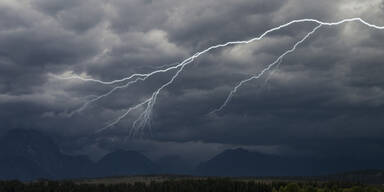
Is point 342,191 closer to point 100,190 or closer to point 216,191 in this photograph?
point 216,191

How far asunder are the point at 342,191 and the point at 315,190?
864 cm

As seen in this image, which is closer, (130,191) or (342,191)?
(342,191)

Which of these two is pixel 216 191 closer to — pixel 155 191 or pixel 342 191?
pixel 155 191

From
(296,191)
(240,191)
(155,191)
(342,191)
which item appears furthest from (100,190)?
(342,191)

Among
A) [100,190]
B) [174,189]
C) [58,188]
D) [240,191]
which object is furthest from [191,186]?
[58,188]

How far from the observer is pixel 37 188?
197 metres

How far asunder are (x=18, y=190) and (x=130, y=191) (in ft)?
140

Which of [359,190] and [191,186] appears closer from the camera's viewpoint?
[359,190]

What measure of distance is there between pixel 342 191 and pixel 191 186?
5925cm

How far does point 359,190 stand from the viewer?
164 meters

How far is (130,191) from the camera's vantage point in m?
197

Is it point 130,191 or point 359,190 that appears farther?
point 130,191

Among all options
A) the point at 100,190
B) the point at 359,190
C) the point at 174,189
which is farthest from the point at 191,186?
the point at 359,190

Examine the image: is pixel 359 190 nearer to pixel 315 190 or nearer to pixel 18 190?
pixel 315 190
